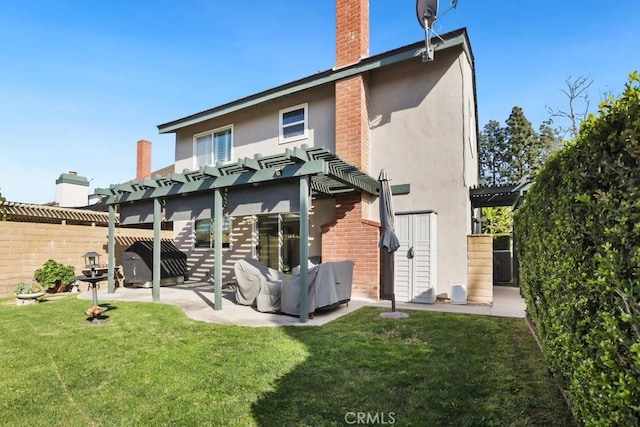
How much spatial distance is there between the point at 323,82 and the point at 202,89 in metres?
6.01

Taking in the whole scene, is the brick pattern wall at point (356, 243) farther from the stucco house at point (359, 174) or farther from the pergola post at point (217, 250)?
the pergola post at point (217, 250)

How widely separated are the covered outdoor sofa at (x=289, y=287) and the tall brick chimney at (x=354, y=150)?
2.99ft

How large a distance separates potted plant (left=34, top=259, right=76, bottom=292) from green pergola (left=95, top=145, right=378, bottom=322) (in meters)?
1.60

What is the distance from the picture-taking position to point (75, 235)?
465 inches

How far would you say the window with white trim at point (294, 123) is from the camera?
10.9 metres

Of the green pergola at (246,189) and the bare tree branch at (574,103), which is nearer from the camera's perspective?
the green pergola at (246,189)

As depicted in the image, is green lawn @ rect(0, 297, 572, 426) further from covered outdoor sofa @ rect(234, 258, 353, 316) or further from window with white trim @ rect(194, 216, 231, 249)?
window with white trim @ rect(194, 216, 231, 249)

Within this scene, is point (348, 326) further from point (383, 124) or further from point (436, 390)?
point (383, 124)

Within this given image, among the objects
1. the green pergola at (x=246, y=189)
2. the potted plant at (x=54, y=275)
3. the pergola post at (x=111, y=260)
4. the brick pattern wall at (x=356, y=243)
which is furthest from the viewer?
the pergola post at (x=111, y=260)

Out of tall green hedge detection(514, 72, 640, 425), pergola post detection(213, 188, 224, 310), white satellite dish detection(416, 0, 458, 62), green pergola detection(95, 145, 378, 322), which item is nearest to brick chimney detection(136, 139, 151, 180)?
green pergola detection(95, 145, 378, 322)

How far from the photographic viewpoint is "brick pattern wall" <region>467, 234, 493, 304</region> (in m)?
8.10

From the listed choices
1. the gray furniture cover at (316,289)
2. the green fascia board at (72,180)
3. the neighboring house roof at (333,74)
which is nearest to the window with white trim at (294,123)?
the neighboring house roof at (333,74)

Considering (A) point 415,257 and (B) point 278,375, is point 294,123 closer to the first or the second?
(A) point 415,257

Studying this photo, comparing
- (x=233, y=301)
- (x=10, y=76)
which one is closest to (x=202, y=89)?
(x=10, y=76)
